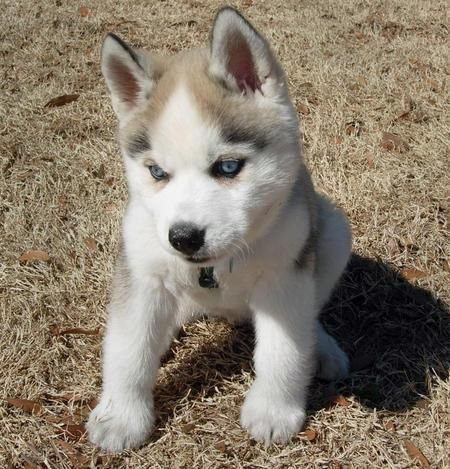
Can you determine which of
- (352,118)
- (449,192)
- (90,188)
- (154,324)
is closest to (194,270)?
(154,324)

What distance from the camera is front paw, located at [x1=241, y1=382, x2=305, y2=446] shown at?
9.38 feet

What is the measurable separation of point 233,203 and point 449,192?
2.49m

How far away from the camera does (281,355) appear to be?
2766mm

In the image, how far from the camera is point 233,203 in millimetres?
2250

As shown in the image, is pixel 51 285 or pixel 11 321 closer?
pixel 11 321

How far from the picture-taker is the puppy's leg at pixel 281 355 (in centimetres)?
267

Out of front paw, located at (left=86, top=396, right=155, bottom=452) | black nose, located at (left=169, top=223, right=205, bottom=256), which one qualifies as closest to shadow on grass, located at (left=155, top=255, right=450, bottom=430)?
front paw, located at (left=86, top=396, right=155, bottom=452)

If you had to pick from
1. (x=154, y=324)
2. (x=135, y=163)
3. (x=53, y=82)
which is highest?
(x=135, y=163)

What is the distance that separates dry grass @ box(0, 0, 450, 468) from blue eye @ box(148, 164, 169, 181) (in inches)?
47.3

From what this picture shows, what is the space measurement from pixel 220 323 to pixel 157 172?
1389 millimetres

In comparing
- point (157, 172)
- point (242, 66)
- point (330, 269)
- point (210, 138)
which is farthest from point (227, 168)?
point (330, 269)

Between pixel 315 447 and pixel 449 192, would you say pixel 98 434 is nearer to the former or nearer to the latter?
pixel 315 447

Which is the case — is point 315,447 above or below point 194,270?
below

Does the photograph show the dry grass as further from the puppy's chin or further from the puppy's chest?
the puppy's chin
